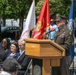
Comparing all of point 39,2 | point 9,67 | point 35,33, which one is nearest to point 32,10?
point 35,33

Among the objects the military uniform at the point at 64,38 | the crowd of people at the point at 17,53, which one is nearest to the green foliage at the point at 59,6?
the crowd of people at the point at 17,53

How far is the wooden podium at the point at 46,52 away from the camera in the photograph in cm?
713

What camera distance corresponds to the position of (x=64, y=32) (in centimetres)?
826

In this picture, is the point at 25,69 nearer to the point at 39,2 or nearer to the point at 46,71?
the point at 46,71

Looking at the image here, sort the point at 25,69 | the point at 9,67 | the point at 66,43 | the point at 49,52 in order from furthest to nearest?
the point at 25,69 < the point at 66,43 < the point at 49,52 < the point at 9,67

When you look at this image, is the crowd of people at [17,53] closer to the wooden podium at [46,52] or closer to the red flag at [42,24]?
the red flag at [42,24]

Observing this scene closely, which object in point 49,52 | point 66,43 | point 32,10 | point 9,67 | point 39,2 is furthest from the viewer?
point 39,2

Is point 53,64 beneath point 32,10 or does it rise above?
beneath

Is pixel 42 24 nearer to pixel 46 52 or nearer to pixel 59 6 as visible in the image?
pixel 46 52

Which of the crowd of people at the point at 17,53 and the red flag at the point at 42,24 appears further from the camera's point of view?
the crowd of people at the point at 17,53

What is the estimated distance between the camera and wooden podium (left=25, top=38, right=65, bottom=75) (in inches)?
281

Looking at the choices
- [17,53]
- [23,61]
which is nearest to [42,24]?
[23,61]

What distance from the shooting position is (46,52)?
7.16m

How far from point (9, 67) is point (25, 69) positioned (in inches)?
167
